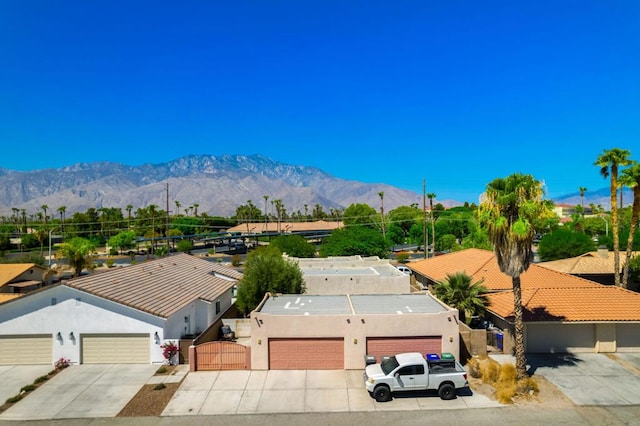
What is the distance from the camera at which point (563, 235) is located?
48562 mm

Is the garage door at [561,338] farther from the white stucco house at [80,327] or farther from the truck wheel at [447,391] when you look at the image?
the white stucco house at [80,327]

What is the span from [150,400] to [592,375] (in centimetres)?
2115

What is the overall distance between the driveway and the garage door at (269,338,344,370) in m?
9.14

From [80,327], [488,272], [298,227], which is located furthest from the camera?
[298,227]

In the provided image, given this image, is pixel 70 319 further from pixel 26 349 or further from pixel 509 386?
pixel 509 386

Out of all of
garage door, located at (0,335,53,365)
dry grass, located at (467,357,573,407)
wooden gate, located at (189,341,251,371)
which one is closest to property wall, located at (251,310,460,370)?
wooden gate, located at (189,341,251,371)

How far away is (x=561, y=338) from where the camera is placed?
78.8 ft

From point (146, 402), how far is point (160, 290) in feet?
31.1

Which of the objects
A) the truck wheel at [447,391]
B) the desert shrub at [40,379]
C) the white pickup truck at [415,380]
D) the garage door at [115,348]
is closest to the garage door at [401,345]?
the white pickup truck at [415,380]

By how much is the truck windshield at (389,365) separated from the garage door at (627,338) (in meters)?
14.6

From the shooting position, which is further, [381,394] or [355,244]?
[355,244]

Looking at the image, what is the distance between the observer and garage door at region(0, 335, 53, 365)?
22719mm

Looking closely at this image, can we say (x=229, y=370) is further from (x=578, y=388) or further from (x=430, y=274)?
(x=430, y=274)

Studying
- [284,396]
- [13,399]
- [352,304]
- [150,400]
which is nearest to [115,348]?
[13,399]
